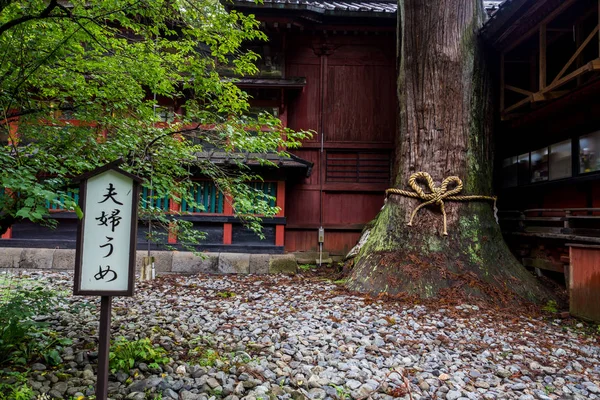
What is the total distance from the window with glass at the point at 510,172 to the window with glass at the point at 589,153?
1.91 m

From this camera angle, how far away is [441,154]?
521cm

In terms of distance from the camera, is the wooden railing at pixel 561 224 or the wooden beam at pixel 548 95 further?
the wooden beam at pixel 548 95

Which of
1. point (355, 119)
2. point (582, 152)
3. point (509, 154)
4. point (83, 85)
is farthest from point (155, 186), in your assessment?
point (509, 154)

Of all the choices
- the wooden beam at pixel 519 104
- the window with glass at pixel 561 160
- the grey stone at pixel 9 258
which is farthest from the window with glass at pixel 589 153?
the grey stone at pixel 9 258

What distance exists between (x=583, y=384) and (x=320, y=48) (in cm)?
785

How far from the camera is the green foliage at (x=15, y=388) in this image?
200cm

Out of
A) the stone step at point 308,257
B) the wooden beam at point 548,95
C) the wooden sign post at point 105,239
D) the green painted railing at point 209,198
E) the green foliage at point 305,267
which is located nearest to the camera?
the wooden sign post at point 105,239

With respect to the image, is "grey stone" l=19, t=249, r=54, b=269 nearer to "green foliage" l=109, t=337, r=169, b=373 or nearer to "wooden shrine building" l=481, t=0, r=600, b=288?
"green foliage" l=109, t=337, r=169, b=373

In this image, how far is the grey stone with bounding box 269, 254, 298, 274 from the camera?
23.5 feet

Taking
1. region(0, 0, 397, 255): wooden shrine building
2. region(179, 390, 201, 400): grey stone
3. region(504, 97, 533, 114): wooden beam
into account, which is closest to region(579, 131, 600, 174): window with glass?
region(504, 97, 533, 114): wooden beam

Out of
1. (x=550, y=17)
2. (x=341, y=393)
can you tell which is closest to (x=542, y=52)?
(x=550, y=17)

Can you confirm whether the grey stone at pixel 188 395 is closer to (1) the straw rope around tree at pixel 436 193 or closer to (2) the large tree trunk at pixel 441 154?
(2) the large tree trunk at pixel 441 154

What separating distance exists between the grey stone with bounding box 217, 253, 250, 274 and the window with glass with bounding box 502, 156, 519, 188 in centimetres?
649

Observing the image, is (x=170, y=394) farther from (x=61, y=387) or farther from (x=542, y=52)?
(x=542, y=52)
